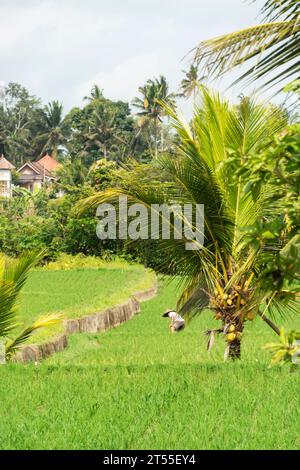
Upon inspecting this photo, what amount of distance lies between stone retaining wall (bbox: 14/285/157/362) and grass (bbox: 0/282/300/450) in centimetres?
291

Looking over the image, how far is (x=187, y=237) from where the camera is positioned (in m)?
8.09

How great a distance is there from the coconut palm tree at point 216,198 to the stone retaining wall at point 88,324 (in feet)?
7.55

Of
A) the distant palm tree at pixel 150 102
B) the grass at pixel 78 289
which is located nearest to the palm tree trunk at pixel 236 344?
the grass at pixel 78 289

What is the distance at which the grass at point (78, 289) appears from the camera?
14.1 metres

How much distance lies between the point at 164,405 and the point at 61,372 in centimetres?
153

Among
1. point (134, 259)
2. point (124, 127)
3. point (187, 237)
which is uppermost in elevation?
point (124, 127)

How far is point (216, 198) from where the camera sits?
809 cm

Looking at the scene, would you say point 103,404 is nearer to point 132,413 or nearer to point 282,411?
point 132,413

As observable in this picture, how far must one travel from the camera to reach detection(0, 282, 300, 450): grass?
4.51 metres

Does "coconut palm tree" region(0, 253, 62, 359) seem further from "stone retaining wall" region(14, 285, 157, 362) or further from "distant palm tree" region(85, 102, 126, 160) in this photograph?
"distant palm tree" region(85, 102, 126, 160)

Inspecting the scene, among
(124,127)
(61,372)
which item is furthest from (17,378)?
(124,127)

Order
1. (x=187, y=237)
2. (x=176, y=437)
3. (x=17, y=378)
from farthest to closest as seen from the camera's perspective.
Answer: (x=187, y=237) < (x=17, y=378) < (x=176, y=437)

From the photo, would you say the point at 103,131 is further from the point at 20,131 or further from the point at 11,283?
the point at 11,283

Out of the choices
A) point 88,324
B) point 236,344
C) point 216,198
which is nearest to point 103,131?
point 88,324
